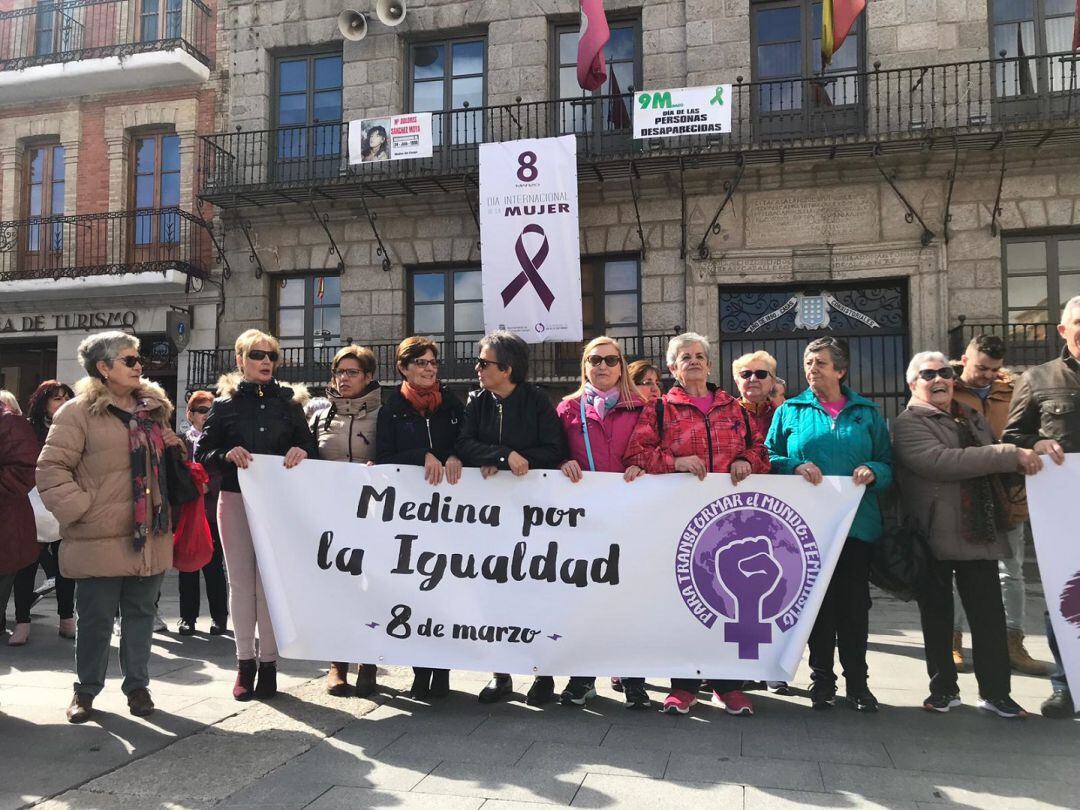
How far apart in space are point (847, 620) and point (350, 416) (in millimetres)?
2975

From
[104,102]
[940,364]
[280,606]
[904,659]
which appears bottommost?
[904,659]

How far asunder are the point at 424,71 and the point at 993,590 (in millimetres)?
12375

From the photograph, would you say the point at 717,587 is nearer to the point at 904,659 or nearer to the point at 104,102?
the point at 904,659

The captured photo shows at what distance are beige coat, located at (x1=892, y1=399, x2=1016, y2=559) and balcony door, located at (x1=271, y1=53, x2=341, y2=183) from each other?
37.5ft

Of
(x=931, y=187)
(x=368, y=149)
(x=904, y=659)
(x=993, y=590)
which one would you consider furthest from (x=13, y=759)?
(x=931, y=187)

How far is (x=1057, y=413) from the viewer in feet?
13.1

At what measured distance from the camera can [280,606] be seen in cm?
433

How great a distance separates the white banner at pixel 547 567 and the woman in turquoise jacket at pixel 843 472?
14 centimetres

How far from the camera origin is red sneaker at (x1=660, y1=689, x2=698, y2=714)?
13.3ft

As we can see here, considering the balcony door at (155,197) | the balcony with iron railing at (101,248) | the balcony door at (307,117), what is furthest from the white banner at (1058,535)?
the balcony door at (155,197)

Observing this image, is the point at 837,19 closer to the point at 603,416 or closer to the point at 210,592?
the point at 603,416

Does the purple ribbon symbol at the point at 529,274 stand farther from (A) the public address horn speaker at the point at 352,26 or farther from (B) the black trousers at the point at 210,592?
(B) the black trousers at the point at 210,592

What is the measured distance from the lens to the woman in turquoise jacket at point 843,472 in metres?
4.13

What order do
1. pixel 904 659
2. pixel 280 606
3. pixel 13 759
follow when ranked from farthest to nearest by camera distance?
pixel 904 659
pixel 280 606
pixel 13 759
